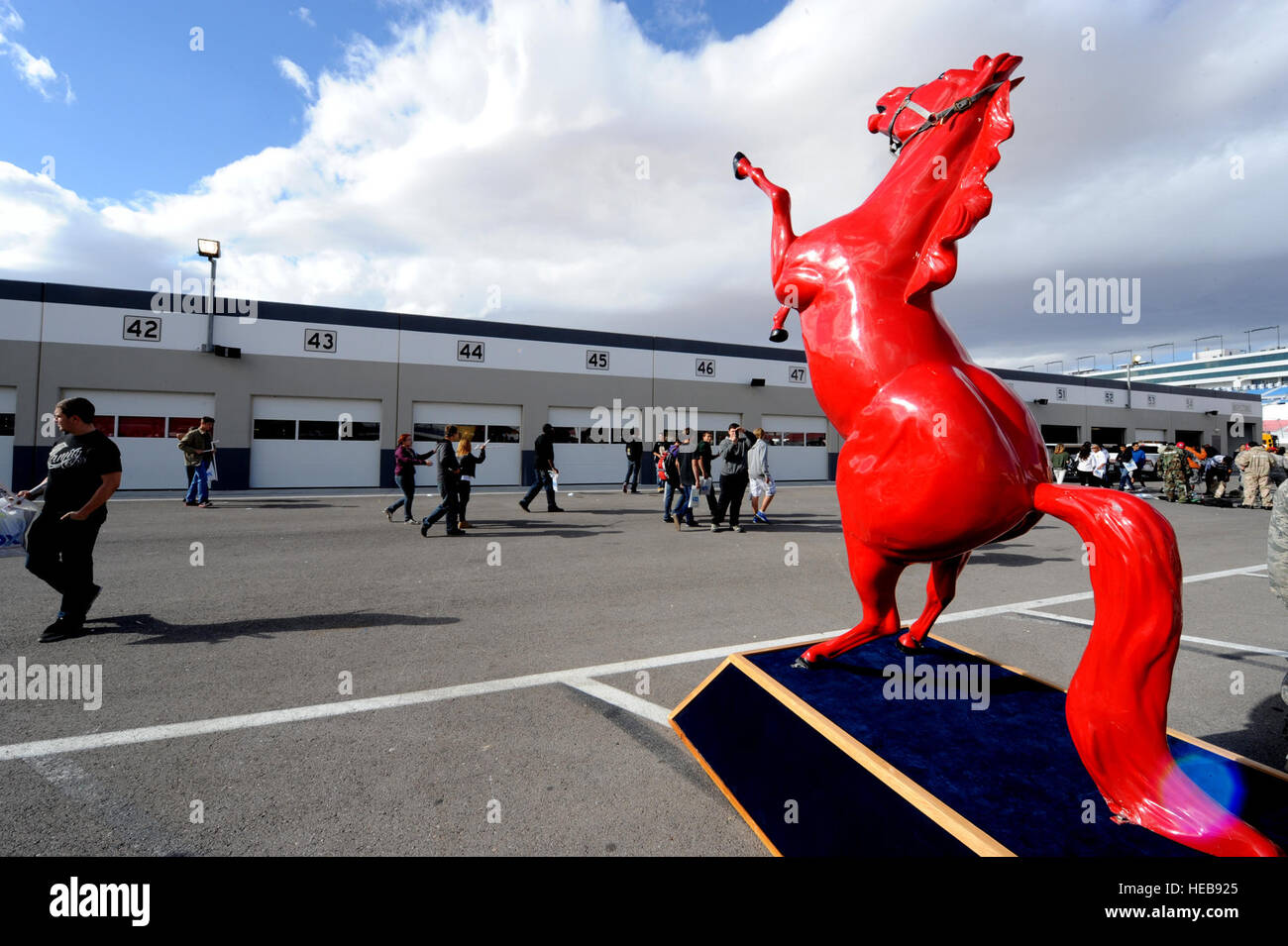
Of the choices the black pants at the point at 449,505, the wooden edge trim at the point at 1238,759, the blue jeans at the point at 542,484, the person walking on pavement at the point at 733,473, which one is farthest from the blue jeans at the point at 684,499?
the wooden edge trim at the point at 1238,759

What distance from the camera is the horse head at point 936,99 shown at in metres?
2.08

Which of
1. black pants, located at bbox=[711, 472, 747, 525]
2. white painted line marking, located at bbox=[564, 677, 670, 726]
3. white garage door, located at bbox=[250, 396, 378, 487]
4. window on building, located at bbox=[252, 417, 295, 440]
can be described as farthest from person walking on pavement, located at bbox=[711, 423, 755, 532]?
window on building, located at bbox=[252, 417, 295, 440]

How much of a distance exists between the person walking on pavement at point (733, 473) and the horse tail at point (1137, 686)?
25.9 feet

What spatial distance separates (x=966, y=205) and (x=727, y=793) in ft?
7.65

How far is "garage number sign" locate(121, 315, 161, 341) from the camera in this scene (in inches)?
648

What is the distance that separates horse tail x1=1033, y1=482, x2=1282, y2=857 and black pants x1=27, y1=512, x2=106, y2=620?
579 cm

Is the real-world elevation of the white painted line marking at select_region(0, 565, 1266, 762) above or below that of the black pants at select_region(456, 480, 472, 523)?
below

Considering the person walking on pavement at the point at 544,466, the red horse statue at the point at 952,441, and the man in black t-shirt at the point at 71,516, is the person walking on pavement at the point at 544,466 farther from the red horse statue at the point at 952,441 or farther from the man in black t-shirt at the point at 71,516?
the red horse statue at the point at 952,441

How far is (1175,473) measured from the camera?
1672 centimetres

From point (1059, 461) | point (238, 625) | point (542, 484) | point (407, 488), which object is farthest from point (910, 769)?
point (1059, 461)

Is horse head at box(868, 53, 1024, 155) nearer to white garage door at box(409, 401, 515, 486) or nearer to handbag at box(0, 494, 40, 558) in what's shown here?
handbag at box(0, 494, 40, 558)

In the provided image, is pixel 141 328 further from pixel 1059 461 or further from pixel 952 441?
pixel 1059 461

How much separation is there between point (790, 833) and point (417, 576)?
17.7 ft

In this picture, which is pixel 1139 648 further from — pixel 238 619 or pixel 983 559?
pixel 983 559
